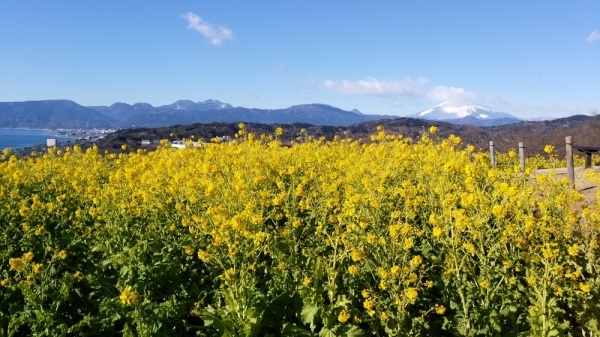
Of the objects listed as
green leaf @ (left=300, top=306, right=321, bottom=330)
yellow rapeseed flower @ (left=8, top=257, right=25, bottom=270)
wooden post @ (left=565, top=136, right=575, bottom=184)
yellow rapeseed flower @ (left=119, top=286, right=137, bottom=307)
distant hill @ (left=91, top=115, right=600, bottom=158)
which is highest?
distant hill @ (left=91, top=115, right=600, bottom=158)

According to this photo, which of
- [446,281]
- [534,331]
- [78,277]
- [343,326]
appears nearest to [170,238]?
[78,277]

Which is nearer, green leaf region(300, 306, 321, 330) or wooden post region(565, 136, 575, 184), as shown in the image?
green leaf region(300, 306, 321, 330)

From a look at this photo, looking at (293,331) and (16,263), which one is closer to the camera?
(293,331)

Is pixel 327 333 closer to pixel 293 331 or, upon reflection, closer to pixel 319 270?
pixel 293 331

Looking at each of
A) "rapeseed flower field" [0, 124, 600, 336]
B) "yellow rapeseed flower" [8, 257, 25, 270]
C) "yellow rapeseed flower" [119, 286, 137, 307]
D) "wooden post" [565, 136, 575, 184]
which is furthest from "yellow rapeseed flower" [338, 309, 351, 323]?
"wooden post" [565, 136, 575, 184]

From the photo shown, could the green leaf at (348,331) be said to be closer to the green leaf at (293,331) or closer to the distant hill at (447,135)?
the green leaf at (293,331)

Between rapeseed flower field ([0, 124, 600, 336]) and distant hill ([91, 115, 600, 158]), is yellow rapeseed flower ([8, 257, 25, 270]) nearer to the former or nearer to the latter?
rapeseed flower field ([0, 124, 600, 336])

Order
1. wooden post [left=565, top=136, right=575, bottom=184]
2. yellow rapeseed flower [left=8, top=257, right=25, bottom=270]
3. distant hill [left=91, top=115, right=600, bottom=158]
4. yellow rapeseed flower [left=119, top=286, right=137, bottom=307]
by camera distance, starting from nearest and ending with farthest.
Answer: yellow rapeseed flower [left=119, top=286, right=137, bottom=307] < yellow rapeseed flower [left=8, top=257, right=25, bottom=270] < wooden post [left=565, top=136, right=575, bottom=184] < distant hill [left=91, top=115, right=600, bottom=158]

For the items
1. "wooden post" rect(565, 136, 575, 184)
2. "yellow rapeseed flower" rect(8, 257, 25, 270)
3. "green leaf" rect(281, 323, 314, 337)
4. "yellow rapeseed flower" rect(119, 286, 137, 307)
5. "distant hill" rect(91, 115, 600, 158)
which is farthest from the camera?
"distant hill" rect(91, 115, 600, 158)

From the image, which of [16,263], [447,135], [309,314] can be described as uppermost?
[447,135]

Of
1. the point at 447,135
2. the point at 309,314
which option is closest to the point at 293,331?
the point at 309,314

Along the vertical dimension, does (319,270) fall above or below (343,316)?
above

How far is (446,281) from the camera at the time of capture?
144 inches

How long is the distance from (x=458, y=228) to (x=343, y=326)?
1.25 m
